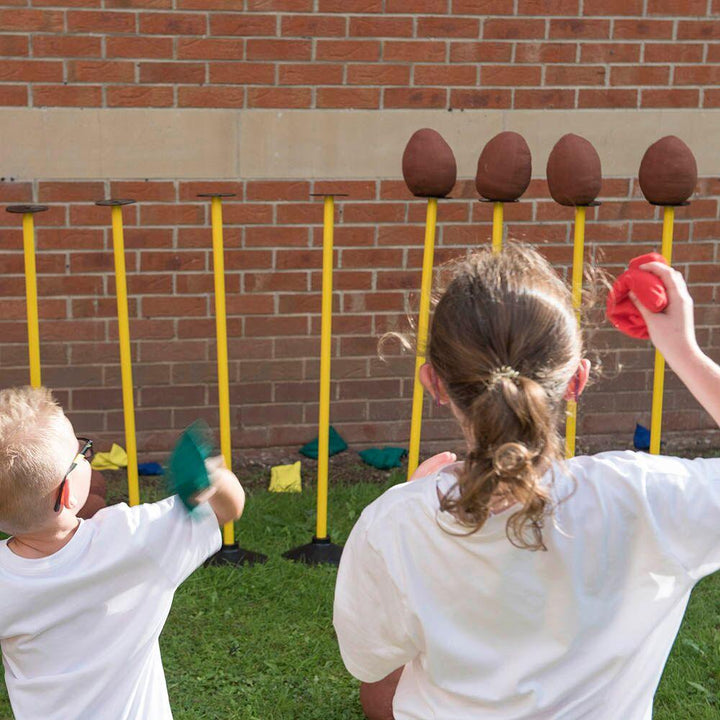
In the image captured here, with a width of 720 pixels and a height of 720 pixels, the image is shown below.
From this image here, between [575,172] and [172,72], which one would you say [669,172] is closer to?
[575,172]

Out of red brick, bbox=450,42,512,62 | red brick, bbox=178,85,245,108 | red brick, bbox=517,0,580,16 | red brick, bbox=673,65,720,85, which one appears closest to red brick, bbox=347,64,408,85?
red brick, bbox=450,42,512,62

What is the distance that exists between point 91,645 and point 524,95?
3561 millimetres

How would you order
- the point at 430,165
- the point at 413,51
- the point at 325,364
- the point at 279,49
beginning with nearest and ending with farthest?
the point at 430,165 → the point at 325,364 → the point at 279,49 → the point at 413,51

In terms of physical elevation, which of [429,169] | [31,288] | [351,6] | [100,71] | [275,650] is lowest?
[275,650]

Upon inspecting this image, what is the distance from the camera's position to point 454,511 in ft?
5.08

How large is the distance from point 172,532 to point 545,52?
354cm

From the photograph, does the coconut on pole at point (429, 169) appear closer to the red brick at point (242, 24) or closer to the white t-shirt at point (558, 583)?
the red brick at point (242, 24)

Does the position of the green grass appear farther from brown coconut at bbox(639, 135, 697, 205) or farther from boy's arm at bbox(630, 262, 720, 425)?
boy's arm at bbox(630, 262, 720, 425)

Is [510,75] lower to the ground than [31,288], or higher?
higher

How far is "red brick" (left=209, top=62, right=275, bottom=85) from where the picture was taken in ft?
14.9

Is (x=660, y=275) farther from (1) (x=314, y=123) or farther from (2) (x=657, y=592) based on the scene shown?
(1) (x=314, y=123)

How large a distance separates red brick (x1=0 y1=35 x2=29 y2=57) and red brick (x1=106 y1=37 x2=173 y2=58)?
0.29m

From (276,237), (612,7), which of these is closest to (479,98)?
(612,7)

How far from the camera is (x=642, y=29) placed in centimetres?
486
